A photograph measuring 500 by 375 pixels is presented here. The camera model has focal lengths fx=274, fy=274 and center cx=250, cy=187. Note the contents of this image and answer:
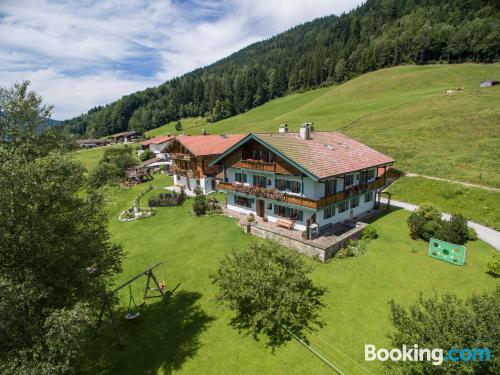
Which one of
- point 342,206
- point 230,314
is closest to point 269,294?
point 230,314

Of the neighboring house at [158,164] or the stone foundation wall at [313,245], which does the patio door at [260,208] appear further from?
the neighboring house at [158,164]

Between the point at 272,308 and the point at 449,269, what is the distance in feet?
49.2

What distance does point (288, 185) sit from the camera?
2891cm

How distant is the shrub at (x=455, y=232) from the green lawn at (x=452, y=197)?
21.8 ft

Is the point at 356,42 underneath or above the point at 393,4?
underneath

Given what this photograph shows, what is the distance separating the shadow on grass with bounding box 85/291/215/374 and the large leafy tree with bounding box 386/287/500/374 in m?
10.7

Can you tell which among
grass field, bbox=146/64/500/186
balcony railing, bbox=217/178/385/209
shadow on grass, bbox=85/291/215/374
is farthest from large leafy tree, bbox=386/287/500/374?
grass field, bbox=146/64/500/186

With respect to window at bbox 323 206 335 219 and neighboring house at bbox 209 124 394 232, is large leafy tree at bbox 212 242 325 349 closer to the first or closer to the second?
neighboring house at bbox 209 124 394 232

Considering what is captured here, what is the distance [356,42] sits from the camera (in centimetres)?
17262

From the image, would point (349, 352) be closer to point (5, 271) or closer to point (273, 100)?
point (5, 271)

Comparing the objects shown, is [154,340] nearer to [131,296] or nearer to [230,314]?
[131,296]

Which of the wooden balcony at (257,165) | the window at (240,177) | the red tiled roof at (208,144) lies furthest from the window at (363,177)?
the red tiled roof at (208,144)

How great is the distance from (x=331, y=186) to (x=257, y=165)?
327 inches

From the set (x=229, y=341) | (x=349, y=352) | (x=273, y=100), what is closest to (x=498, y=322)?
(x=349, y=352)
